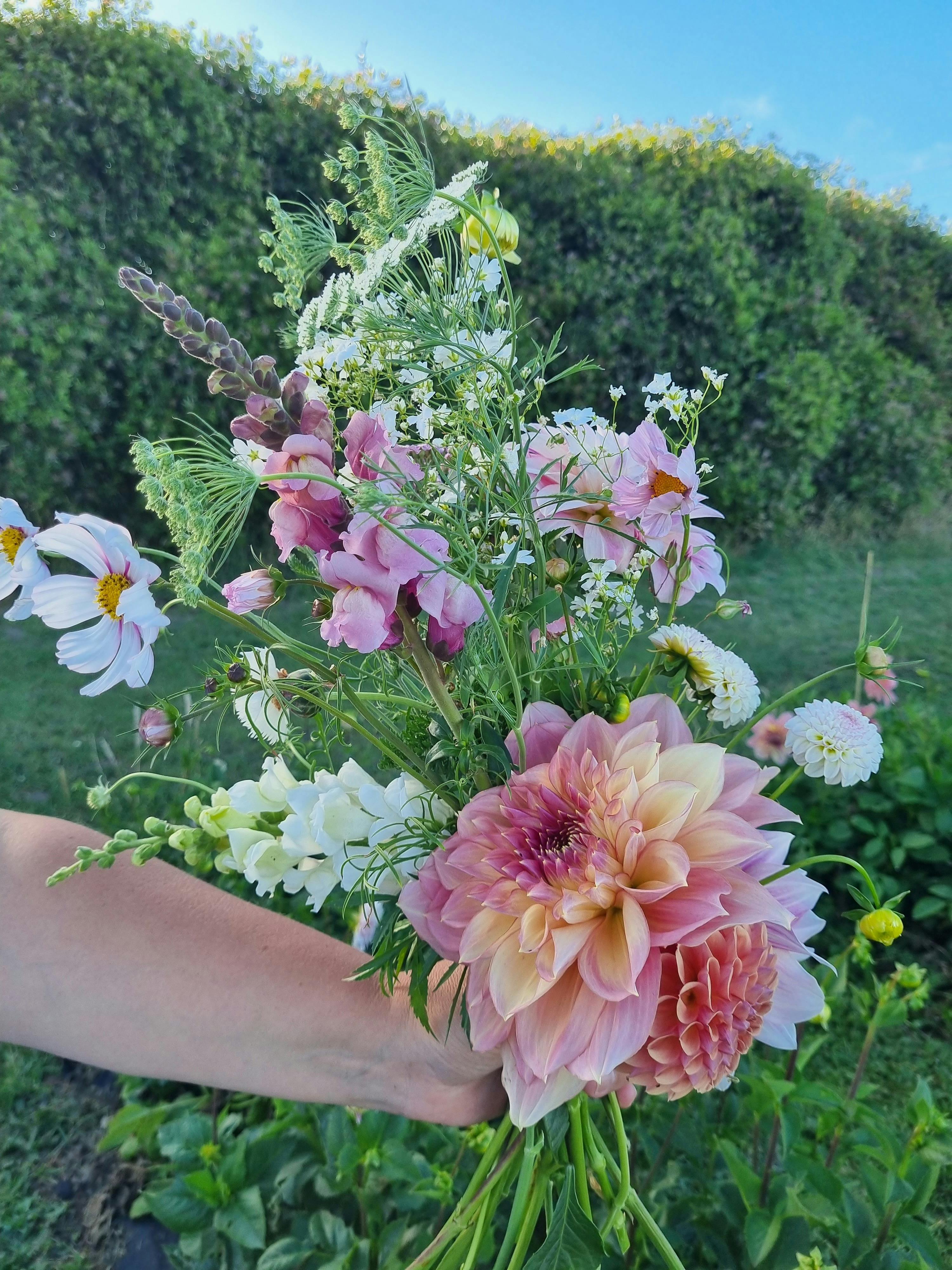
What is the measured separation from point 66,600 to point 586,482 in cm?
39

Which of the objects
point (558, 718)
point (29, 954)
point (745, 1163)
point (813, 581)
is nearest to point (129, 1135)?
point (29, 954)

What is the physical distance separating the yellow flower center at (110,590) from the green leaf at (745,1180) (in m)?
1.00

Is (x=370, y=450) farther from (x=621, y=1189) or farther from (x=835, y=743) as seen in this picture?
(x=621, y=1189)

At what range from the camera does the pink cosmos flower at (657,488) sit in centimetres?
64

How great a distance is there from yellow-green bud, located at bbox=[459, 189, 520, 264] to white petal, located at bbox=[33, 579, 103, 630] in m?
0.39

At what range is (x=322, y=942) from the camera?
958 millimetres

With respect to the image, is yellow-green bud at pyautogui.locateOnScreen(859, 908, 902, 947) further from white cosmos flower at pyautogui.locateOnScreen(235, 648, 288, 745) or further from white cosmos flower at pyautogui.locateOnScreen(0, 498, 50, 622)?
white cosmos flower at pyautogui.locateOnScreen(0, 498, 50, 622)

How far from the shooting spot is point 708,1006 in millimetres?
606

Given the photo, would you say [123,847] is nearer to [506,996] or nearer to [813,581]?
[506,996]

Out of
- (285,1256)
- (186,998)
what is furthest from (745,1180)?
(186,998)

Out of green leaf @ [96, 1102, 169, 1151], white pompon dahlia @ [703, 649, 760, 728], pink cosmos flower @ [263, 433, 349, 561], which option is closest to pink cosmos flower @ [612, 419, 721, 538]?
white pompon dahlia @ [703, 649, 760, 728]

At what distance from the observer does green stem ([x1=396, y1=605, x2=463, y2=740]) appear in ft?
1.93

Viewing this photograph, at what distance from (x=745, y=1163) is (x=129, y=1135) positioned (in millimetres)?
1057

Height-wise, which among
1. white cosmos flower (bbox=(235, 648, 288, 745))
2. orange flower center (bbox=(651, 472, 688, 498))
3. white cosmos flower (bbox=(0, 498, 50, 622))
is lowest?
white cosmos flower (bbox=(235, 648, 288, 745))
